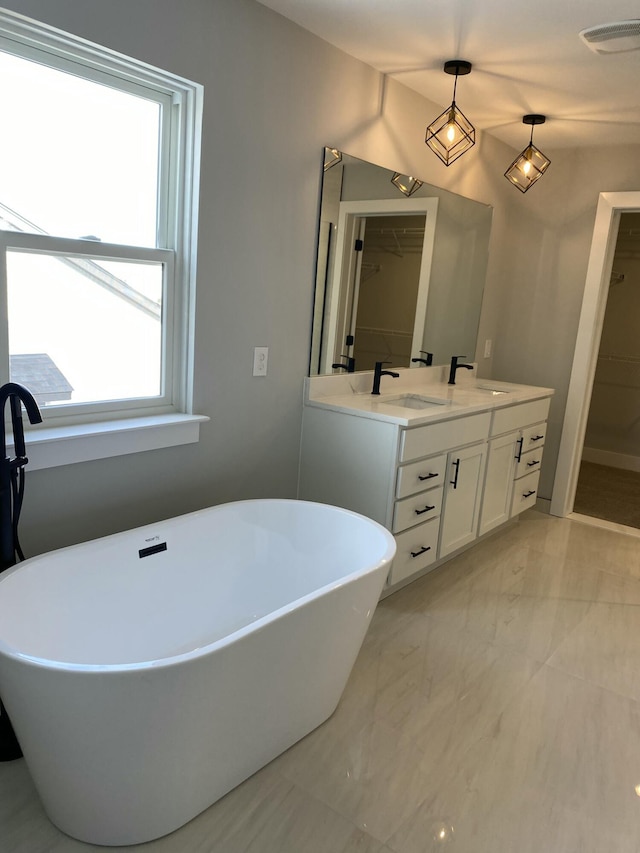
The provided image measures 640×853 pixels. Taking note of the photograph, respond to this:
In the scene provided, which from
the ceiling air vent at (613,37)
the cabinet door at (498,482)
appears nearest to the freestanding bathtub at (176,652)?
the cabinet door at (498,482)

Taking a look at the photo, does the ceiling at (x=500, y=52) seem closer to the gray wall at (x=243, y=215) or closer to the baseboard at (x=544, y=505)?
the gray wall at (x=243, y=215)

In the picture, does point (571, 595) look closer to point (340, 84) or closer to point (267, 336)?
point (267, 336)

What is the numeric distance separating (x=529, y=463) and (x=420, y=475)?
50.6 inches

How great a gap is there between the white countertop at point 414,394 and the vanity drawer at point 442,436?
4cm

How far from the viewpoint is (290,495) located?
9.99 ft

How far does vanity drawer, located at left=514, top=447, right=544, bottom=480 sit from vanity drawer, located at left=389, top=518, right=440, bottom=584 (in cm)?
90

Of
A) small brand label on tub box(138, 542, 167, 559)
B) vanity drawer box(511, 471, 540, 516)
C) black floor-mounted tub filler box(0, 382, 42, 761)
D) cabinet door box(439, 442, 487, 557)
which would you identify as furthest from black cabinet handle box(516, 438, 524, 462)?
black floor-mounted tub filler box(0, 382, 42, 761)

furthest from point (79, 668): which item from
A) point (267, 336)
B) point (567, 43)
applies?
point (567, 43)

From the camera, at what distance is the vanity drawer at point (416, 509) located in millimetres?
2785

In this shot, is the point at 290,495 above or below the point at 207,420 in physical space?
below

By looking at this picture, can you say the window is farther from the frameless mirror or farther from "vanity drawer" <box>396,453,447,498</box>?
"vanity drawer" <box>396,453,447,498</box>

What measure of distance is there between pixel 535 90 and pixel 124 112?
6.25 feet

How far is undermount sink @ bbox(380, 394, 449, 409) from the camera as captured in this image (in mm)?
3246

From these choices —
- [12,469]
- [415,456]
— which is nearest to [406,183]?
[415,456]
